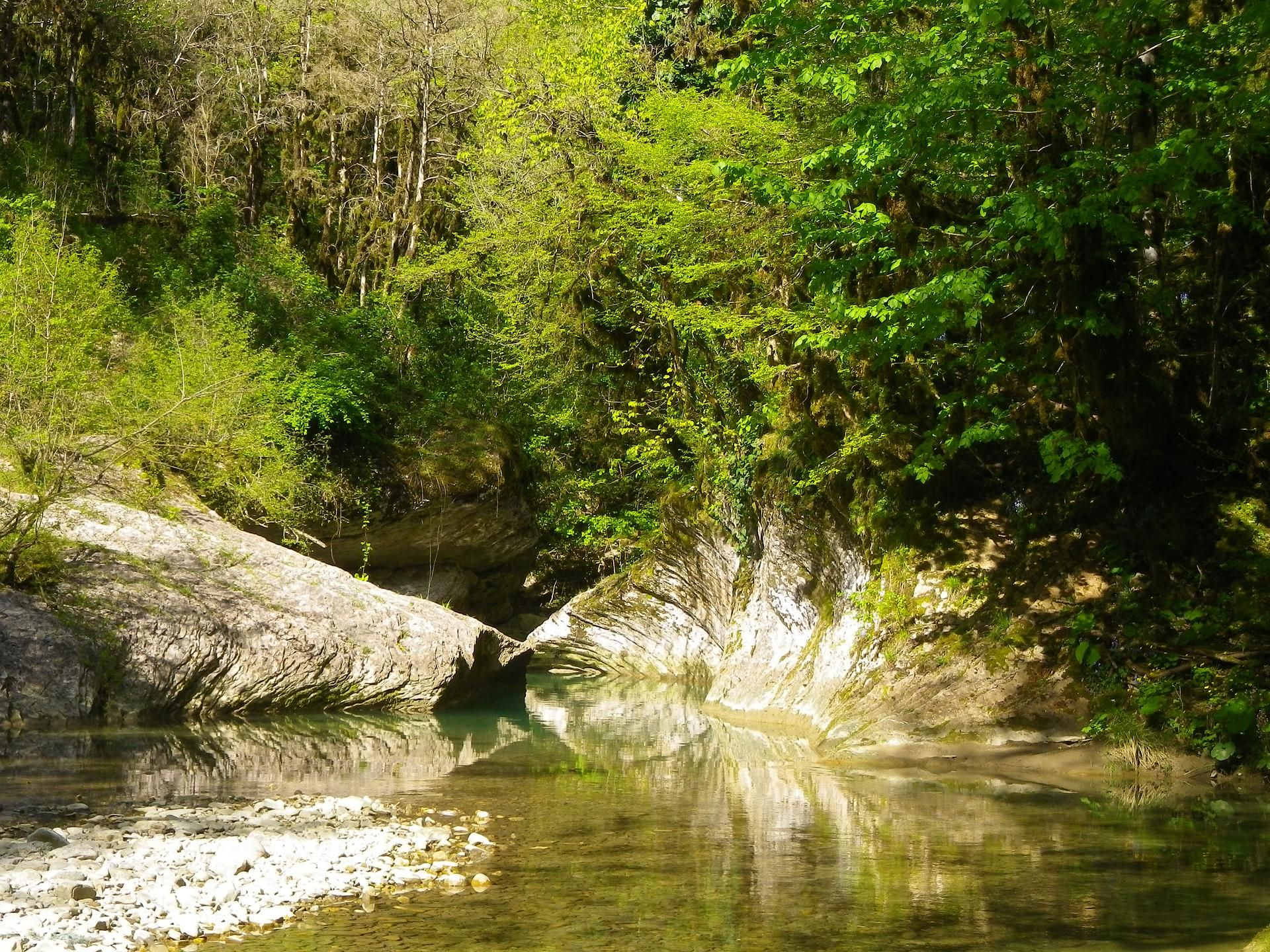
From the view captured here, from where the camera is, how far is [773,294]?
676 inches

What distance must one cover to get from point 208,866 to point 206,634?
27.3 feet

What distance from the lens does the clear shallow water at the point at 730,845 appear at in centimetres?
575

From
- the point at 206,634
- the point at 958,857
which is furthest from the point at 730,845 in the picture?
the point at 206,634

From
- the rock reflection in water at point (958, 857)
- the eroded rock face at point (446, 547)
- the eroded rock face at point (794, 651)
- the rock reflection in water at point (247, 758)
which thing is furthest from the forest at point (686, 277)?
the rock reflection in water at point (247, 758)

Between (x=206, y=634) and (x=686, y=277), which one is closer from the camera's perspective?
(x=206, y=634)

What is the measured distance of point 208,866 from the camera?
652 centimetres

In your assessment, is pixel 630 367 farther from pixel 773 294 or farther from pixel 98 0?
pixel 98 0

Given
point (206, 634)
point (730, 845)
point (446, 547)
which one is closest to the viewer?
point (730, 845)

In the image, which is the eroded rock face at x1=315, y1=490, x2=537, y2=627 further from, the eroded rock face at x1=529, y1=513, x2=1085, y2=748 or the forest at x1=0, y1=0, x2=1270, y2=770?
the eroded rock face at x1=529, y1=513, x2=1085, y2=748

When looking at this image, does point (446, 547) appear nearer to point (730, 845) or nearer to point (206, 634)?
point (206, 634)

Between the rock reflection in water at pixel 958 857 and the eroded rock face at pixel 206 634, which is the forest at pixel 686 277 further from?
the rock reflection in water at pixel 958 857

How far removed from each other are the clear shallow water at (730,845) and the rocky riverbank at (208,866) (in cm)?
31

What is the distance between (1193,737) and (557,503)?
64.1ft

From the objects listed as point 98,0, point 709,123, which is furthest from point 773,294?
point 98,0
